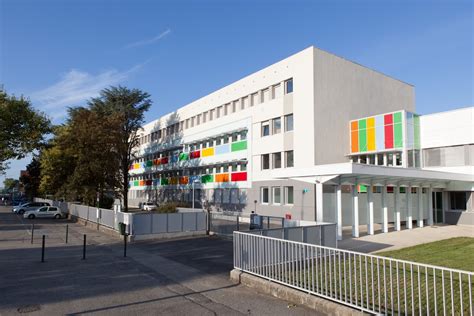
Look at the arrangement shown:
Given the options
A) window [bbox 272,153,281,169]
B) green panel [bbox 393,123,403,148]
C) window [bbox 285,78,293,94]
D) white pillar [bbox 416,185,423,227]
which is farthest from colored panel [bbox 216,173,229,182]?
white pillar [bbox 416,185,423,227]

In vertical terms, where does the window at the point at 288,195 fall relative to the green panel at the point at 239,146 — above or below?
below

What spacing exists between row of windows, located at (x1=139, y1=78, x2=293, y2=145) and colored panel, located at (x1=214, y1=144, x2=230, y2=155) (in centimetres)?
370

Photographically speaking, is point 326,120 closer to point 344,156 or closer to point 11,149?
point 344,156

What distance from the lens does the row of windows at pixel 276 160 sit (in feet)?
106

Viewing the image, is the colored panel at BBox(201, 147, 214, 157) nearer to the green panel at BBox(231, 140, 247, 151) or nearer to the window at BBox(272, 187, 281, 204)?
the green panel at BBox(231, 140, 247, 151)

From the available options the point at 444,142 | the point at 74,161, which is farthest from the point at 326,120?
the point at 74,161

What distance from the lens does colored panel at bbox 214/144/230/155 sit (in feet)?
135

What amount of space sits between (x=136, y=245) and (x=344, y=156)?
20.4 meters

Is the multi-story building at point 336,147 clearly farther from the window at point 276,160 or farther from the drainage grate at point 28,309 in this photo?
the drainage grate at point 28,309

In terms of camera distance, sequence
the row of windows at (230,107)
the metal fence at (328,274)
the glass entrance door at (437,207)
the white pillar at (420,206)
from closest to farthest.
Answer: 1. the metal fence at (328,274)
2. the white pillar at (420,206)
3. the glass entrance door at (437,207)
4. the row of windows at (230,107)

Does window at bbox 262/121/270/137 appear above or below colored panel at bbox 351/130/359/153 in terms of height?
above

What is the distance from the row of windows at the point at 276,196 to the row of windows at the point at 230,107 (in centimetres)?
860

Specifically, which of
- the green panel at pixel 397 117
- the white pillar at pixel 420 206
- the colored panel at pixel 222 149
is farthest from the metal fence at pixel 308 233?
the colored panel at pixel 222 149

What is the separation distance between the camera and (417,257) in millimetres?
14320
